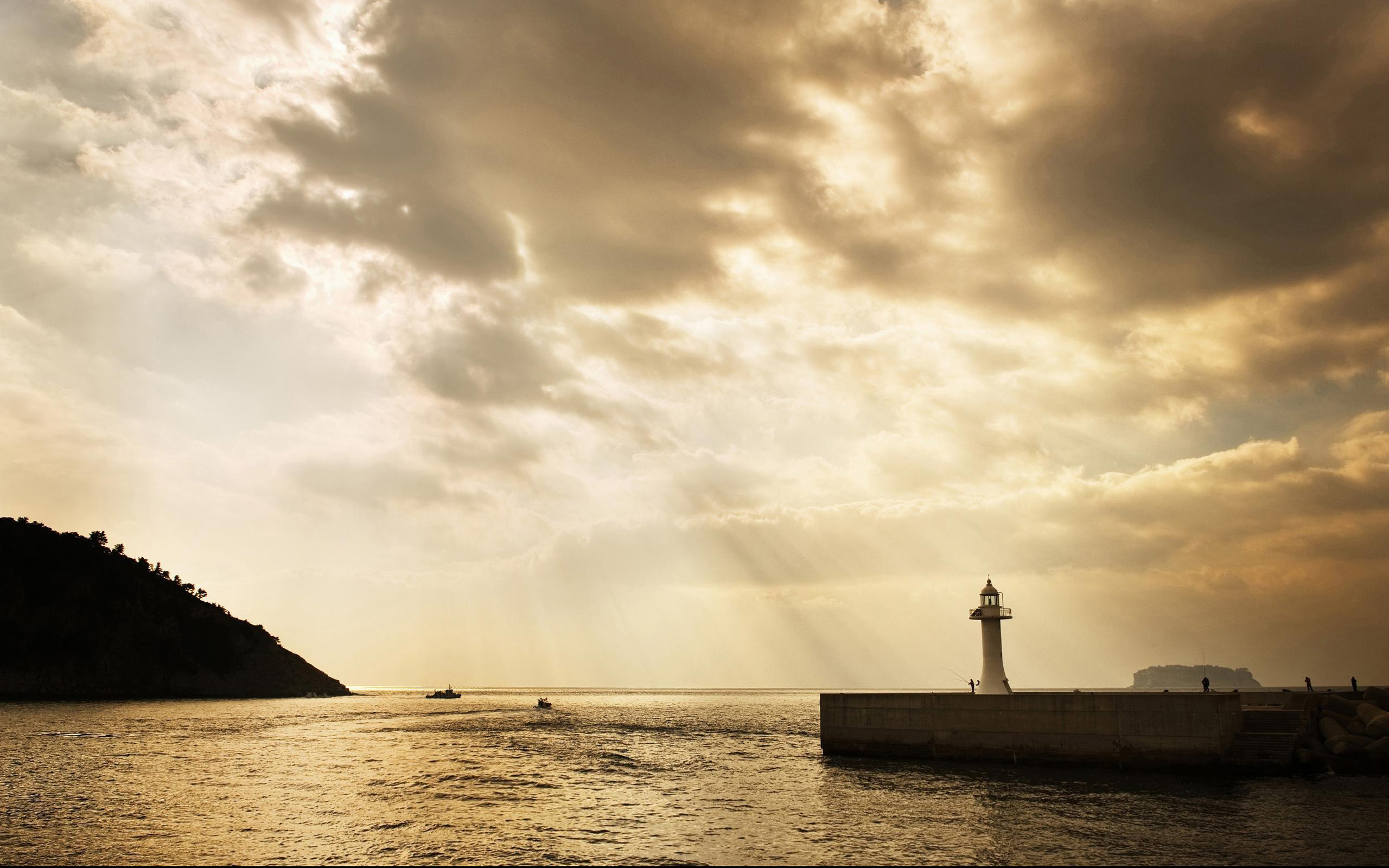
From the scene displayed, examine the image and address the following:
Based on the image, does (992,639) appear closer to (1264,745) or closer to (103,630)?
(1264,745)

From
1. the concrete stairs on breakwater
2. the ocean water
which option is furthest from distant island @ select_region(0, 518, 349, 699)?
the concrete stairs on breakwater

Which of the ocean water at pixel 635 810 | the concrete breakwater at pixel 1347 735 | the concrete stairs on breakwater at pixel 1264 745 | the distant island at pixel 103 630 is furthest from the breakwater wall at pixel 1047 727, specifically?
the distant island at pixel 103 630

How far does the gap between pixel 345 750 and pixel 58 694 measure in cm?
12568

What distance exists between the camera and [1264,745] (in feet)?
120

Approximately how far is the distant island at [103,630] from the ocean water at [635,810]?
114m

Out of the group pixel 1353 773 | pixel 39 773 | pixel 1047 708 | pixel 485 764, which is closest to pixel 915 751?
pixel 1047 708

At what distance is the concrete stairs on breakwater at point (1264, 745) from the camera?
36.4 metres

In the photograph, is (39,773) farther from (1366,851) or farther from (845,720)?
(1366,851)

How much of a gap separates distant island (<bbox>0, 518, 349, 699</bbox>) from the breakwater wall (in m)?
163

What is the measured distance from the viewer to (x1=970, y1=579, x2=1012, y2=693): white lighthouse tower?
165 feet

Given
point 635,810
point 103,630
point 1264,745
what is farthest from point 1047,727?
point 103,630

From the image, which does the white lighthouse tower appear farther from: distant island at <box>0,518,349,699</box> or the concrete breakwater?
distant island at <box>0,518,349,699</box>

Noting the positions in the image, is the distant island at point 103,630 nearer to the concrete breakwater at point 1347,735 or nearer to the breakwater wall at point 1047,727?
the breakwater wall at point 1047,727

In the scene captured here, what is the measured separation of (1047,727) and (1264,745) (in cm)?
947
